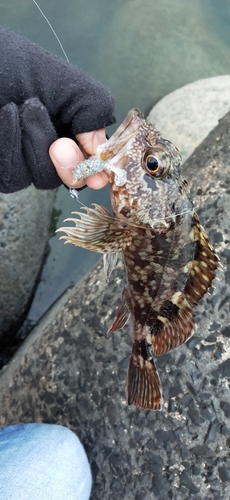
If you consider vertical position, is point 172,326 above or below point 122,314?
above

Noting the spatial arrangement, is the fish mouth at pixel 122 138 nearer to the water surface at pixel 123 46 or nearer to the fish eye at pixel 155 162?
the fish eye at pixel 155 162

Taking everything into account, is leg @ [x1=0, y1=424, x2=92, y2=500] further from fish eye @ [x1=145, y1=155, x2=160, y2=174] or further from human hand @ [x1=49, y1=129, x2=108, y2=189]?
fish eye @ [x1=145, y1=155, x2=160, y2=174]

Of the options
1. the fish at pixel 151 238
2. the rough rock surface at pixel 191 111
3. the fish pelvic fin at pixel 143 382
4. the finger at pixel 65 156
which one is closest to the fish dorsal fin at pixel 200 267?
the fish at pixel 151 238

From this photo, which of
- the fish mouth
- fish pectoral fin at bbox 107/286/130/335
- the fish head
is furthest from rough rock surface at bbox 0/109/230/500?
the fish mouth

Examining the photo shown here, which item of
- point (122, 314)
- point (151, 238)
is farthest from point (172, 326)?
point (151, 238)

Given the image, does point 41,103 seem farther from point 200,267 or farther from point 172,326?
point 172,326
